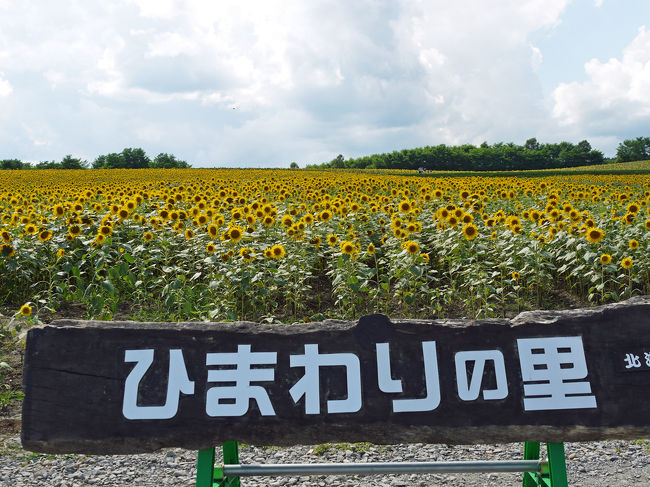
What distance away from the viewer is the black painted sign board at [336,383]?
8.05 ft

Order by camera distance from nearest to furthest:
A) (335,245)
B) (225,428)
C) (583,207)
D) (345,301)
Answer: (225,428) → (345,301) → (335,245) → (583,207)

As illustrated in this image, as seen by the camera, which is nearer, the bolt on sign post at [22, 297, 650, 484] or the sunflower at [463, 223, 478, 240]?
the bolt on sign post at [22, 297, 650, 484]

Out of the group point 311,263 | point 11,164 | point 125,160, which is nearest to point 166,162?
point 125,160

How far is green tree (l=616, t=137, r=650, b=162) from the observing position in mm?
69562

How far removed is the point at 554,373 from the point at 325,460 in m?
1.41

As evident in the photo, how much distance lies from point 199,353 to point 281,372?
36cm

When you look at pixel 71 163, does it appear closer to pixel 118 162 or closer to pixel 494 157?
pixel 118 162

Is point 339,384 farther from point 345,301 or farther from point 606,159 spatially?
point 606,159

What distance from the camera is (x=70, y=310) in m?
6.12

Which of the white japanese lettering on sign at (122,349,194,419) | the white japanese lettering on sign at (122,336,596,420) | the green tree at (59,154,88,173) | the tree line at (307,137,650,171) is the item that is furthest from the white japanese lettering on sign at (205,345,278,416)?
the tree line at (307,137,650,171)

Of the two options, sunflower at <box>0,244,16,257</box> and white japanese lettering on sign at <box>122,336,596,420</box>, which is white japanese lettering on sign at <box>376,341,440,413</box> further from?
sunflower at <box>0,244,16,257</box>

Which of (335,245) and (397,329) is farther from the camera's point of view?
(335,245)

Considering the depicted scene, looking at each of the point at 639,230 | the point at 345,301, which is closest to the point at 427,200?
the point at 639,230

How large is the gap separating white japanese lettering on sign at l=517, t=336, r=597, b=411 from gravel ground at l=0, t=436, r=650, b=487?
2.94 feet
